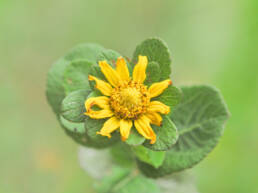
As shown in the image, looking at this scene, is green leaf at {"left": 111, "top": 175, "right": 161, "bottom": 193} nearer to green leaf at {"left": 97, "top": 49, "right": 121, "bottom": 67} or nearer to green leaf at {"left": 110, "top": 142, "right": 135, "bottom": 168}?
green leaf at {"left": 110, "top": 142, "right": 135, "bottom": 168}

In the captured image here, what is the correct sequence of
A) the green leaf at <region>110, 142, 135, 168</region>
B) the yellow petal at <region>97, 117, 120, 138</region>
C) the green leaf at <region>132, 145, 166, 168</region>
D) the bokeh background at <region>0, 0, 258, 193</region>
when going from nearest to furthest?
the yellow petal at <region>97, 117, 120, 138</region>, the green leaf at <region>132, 145, 166, 168</region>, the green leaf at <region>110, 142, 135, 168</region>, the bokeh background at <region>0, 0, 258, 193</region>

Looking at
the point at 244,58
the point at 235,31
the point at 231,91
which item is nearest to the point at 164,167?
the point at 231,91

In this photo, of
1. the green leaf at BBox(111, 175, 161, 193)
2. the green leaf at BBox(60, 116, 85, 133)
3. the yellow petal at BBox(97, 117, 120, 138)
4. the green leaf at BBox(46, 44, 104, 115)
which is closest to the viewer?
the yellow petal at BBox(97, 117, 120, 138)

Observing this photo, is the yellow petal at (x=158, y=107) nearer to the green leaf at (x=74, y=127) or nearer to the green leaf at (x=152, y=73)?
the green leaf at (x=152, y=73)

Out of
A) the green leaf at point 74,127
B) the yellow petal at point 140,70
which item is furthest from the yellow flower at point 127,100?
the green leaf at point 74,127

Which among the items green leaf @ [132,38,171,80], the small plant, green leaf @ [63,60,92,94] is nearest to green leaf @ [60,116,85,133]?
the small plant

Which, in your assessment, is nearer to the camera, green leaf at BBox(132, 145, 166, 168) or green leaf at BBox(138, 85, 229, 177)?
green leaf at BBox(132, 145, 166, 168)
